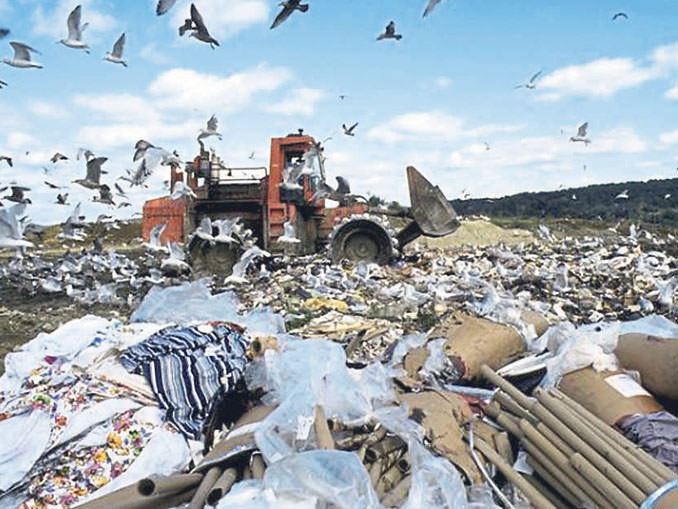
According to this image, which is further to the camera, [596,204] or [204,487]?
[596,204]

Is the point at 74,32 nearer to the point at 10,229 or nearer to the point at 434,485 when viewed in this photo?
the point at 10,229

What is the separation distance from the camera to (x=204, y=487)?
2145 millimetres

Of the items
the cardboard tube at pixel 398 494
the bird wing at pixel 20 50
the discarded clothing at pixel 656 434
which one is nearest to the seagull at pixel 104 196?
the bird wing at pixel 20 50

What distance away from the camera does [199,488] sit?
7.07ft

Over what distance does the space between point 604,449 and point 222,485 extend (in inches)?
47.8

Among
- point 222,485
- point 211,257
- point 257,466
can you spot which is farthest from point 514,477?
point 211,257

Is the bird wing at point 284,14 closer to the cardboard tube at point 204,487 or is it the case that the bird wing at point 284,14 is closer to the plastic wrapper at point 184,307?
the plastic wrapper at point 184,307

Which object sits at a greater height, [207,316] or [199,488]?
[207,316]

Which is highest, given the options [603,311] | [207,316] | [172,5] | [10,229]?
[172,5]

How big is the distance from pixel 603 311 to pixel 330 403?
483cm

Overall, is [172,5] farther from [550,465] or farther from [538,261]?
[538,261]

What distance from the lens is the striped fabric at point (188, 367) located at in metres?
2.73

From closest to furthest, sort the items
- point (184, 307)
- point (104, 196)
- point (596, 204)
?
point (184, 307), point (104, 196), point (596, 204)

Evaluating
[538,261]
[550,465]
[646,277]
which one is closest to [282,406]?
[550,465]
